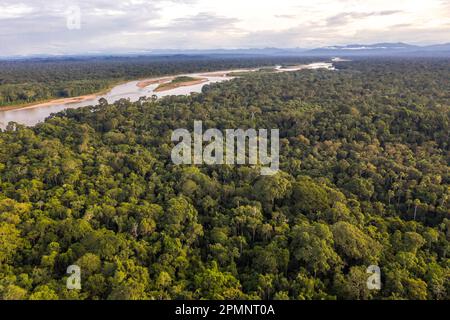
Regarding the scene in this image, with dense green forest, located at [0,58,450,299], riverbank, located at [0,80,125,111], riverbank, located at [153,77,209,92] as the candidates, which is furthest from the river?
dense green forest, located at [0,58,450,299]

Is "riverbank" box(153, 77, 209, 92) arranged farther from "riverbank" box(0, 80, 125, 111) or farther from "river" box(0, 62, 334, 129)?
"riverbank" box(0, 80, 125, 111)

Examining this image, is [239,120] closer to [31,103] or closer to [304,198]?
[304,198]

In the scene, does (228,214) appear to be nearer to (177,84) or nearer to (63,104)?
(63,104)

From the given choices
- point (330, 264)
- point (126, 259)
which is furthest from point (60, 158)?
point (330, 264)

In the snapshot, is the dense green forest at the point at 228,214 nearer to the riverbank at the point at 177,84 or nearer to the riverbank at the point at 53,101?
the riverbank at the point at 53,101

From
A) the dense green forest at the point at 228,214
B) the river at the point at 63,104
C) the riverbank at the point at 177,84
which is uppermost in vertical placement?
the riverbank at the point at 177,84

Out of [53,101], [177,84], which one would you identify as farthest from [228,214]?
[177,84]

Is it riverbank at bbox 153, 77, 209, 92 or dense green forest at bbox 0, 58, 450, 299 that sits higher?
riverbank at bbox 153, 77, 209, 92

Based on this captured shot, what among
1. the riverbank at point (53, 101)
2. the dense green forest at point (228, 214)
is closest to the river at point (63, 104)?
the riverbank at point (53, 101)
